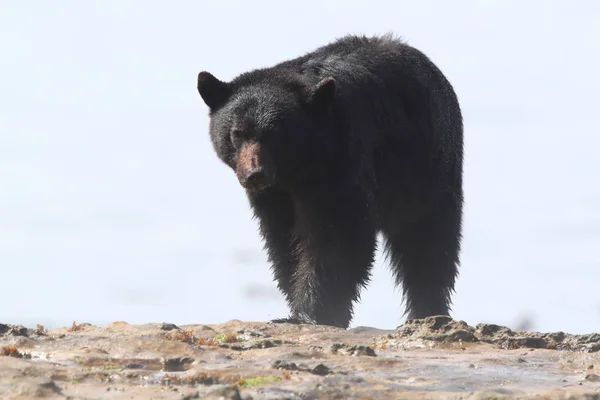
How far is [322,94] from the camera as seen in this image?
34.0 ft

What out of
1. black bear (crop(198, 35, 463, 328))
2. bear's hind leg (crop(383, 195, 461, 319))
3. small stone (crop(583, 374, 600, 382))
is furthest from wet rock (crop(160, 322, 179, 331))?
bear's hind leg (crop(383, 195, 461, 319))

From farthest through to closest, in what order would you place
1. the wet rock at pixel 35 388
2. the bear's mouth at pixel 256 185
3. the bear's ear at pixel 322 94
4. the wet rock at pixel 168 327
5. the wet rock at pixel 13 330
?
the bear's ear at pixel 322 94, the bear's mouth at pixel 256 185, the wet rock at pixel 168 327, the wet rock at pixel 13 330, the wet rock at pixel 35 388

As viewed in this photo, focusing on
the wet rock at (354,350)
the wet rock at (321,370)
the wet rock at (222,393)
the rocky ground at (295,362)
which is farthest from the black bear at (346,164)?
the wet rock at (222,393)

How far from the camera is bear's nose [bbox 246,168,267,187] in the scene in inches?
392

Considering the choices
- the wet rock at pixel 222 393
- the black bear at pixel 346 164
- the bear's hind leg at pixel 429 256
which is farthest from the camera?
the bear's hind leg at pixel 429 256

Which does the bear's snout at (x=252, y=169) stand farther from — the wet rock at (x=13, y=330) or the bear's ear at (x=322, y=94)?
the wet rock at (x=13, y=330)

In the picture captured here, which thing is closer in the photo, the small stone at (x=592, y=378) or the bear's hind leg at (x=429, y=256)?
the small stone at (x=592, y=378)

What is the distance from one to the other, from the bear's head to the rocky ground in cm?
186

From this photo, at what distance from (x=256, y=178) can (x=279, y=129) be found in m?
0.64

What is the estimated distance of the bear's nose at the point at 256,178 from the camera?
996 centimetres

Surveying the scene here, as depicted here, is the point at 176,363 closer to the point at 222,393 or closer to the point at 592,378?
the point at 222,393

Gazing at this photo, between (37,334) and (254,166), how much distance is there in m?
2.83

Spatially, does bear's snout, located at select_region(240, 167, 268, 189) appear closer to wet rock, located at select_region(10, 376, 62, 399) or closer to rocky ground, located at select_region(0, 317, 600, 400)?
rocky ground, located at select_region(0, 317, 600, 400)

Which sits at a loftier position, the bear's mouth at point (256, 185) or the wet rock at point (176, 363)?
the bear's mouth at point (256, 185)
